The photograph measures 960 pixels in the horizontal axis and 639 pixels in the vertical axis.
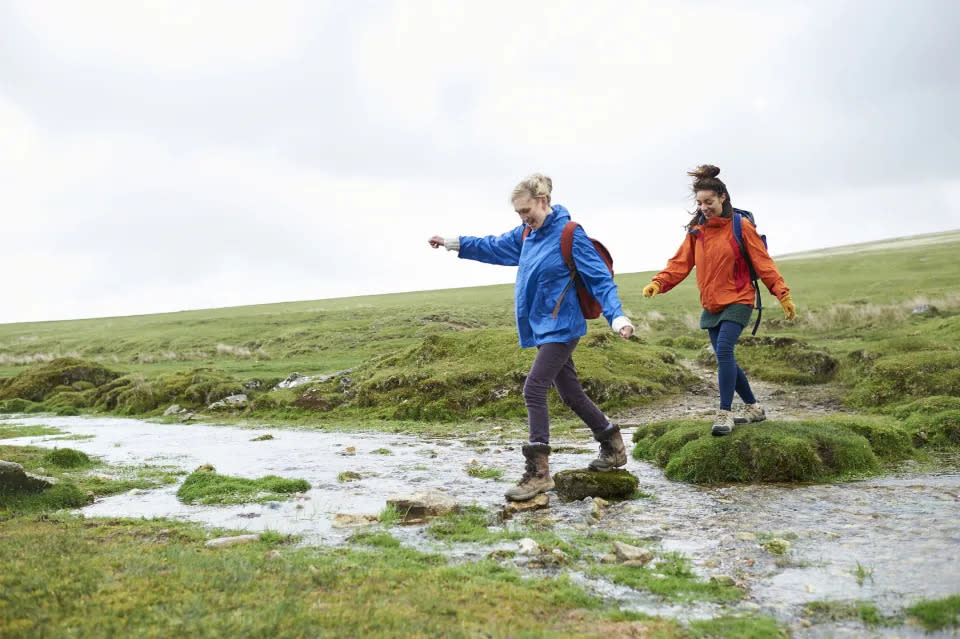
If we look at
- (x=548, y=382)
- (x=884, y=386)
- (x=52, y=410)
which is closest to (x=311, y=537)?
(x=548, y=382)

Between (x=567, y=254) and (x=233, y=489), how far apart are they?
527cm

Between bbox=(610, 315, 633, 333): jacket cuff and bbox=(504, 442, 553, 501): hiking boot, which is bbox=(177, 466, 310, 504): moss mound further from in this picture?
bbox=(610, 315, 633, 333): jacket cuff

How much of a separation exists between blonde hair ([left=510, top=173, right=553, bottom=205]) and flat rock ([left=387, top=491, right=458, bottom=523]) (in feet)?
11.8

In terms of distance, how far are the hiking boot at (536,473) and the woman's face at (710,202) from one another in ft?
12.8

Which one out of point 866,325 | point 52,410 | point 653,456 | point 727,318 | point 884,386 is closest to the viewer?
point 727,318

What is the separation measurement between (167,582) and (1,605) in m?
0.92

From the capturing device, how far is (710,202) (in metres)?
9.15

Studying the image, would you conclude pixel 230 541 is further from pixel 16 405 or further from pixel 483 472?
pixel 16 405

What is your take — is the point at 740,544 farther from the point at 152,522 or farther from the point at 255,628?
the point at 152,522

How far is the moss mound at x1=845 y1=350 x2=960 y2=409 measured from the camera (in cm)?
1324

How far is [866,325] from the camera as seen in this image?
28547mm

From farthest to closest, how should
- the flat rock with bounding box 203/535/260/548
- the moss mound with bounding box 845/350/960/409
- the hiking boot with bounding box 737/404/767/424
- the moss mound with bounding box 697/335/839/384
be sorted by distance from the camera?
the moss mound with bounding box 697/335/839/384, the moss mound with bounding box 845/350/960/409, the hiking boot with bounding box 737/404/767/424, the flat rock with bounding box 203/535/260/548

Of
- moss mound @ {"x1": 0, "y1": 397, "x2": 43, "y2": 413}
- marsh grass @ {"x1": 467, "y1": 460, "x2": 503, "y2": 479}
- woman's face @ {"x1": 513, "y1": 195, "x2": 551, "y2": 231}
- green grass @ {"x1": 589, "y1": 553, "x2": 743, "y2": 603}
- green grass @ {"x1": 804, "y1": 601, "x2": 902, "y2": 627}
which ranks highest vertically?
woman's face @ {"x1": 513, "y1": 195, "x2": 551, "y2": 231}

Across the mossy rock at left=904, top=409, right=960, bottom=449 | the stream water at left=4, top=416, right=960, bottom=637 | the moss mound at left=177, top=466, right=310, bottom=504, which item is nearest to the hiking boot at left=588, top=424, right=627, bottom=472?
the stream water at left=4, top=416, right=960, bottom=637
